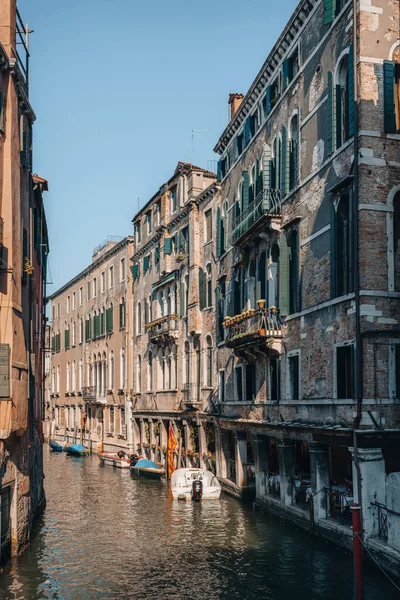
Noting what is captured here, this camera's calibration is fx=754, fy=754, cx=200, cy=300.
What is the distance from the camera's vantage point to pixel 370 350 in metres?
18.7

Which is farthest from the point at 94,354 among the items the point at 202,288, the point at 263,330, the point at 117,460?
the point at 263,330

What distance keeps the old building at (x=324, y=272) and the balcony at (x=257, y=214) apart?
0.23ft

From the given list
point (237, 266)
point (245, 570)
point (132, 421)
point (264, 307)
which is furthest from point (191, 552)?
point (132, 421)

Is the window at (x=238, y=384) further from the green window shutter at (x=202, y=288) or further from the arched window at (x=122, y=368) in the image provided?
the arched window at (x=122, y=368)

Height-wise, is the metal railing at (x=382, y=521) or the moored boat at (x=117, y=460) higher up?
the metal railing at (x=382, y=521)

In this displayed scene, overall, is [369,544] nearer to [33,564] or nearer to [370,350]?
[370,350]

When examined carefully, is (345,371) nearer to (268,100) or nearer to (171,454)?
(268,100)

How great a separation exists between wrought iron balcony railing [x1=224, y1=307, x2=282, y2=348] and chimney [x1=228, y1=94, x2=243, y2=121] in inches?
456

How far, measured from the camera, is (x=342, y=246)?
2027 cm

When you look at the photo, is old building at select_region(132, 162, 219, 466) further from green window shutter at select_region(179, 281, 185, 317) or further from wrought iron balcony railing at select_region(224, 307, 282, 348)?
wrought iron balcony railing at select_region(224, 307, 282, 348)

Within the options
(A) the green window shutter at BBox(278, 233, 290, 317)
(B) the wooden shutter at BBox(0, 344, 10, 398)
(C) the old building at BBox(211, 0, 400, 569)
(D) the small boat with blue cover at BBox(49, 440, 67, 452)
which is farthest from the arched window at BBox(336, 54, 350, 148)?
(D) the small boat with blue cover at BBox(49, 440, 67, 452)

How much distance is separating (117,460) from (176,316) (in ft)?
33.8

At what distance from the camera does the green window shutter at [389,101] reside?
19062mm

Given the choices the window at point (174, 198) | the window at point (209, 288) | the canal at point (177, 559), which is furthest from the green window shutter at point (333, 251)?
the window at point (174, 198)
